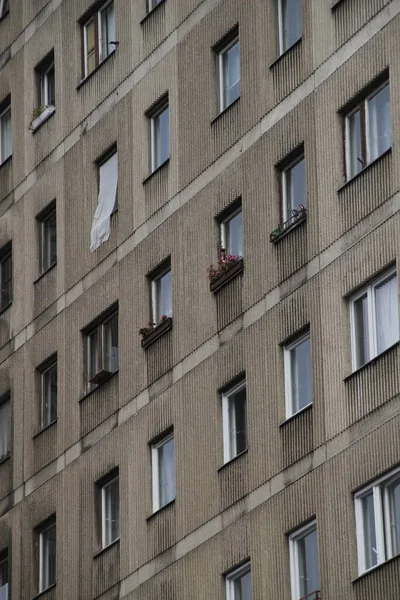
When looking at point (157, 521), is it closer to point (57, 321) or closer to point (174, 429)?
point (174, 429)

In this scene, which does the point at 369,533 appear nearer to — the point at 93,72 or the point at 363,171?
the point at 363,171

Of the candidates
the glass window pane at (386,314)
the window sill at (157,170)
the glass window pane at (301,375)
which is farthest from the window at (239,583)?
the window sill at (157,170)

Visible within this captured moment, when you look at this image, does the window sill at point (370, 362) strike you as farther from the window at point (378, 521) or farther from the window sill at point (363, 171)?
the window sill at point (363, 171)

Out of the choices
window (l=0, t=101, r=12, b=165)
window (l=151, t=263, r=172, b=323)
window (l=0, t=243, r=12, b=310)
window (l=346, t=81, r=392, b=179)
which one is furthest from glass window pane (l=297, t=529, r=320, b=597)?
window (l=0, t=101, r=12, b=165)

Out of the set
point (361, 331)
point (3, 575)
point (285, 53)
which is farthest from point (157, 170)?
point (3, 575)

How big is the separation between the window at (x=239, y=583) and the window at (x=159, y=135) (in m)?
10.7

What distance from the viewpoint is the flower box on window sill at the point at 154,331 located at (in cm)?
5141

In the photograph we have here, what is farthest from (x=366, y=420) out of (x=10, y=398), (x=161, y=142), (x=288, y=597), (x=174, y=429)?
(x=10, y=398)

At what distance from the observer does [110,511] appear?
52.7 metres

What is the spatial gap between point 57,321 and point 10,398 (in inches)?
116

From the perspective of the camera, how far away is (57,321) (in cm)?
5641

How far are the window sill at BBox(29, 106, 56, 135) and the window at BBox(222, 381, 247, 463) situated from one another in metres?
12.7

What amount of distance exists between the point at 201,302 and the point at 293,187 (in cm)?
358

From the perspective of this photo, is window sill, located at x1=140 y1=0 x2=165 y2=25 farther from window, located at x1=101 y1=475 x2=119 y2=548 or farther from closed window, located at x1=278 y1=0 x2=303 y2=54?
window, located at x1=101 y1=475 x2=119 y2=548
